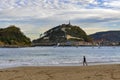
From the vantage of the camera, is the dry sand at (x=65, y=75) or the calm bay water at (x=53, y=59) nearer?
the dry sand at (x=65, y=75)

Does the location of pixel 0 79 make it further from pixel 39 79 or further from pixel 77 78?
pixel 77 78

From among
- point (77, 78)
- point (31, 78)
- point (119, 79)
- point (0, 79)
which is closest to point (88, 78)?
point (77, 78)

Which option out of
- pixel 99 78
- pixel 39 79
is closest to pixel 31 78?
pixel 39 79

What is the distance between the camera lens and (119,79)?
1623 centimetres

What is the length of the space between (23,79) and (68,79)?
2.29 m

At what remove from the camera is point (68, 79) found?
55.3 ft

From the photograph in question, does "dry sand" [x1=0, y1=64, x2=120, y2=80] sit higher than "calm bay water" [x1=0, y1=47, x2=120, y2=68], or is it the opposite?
"dry sand" [x1=0, y1=64, x2=120, y2=80]

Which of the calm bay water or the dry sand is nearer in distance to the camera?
the dry sand

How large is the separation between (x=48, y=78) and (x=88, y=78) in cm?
215

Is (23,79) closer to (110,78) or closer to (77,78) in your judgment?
(77,78)

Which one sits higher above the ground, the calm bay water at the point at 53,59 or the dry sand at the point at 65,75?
the dry sand at the point at 65,75

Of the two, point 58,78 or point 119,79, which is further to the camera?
point 58,78

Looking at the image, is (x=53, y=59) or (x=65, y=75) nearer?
(x=65, y=75)

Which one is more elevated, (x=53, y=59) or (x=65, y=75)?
(x=65, y=75)
